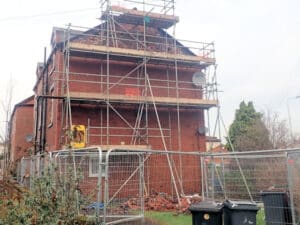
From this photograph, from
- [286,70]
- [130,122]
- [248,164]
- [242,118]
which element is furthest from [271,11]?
[242,118]

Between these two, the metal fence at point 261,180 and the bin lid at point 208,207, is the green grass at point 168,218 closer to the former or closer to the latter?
the metal fence at point 261,180

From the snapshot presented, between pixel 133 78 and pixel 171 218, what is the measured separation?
10253 mm

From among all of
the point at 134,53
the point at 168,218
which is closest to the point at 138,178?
the point at 168,218

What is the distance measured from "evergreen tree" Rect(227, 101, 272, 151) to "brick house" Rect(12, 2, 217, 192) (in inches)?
288

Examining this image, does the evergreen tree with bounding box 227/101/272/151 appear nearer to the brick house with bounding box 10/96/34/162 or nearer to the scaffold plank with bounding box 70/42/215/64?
the scaffold plank with bounding box 70/42/215/64

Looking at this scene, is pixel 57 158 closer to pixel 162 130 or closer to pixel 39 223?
pixel 39 223

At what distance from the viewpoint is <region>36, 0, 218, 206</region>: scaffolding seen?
17.8m

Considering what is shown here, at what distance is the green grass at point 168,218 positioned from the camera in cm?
1006

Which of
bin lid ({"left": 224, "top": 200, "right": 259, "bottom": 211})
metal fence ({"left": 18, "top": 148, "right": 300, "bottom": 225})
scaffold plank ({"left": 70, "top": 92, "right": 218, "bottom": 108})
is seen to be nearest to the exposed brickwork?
scaffold plank ({"left": 70, "top": 92, "right": 218, "bottom": 108})

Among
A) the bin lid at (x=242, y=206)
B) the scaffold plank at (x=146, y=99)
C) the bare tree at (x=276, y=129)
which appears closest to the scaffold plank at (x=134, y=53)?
the scaffold plank at (x=146, y=99)

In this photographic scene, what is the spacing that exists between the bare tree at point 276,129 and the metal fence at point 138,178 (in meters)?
18.8

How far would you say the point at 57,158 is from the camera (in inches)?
365

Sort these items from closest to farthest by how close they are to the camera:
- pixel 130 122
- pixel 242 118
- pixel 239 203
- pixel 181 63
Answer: pixel 239 203 < pixel 130 122 < pixel 181 63 < pixel 242 118

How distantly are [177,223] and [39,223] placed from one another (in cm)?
518
